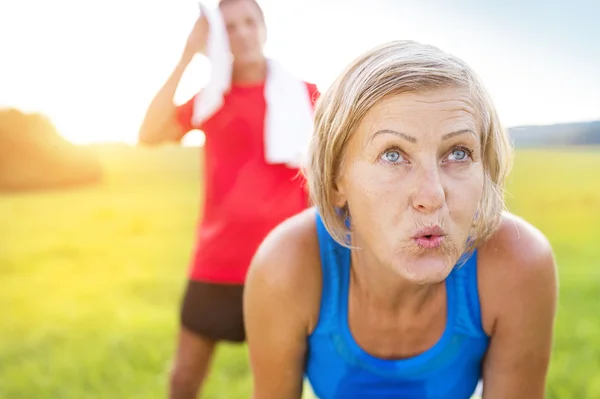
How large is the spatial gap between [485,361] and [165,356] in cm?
133

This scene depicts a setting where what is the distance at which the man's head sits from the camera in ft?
5.32

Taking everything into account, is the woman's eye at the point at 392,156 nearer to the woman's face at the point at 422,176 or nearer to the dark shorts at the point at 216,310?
the woman's face at the point at 422,176

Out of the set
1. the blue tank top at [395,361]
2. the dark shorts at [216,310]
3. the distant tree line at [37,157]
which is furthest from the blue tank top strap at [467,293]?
the distant tree line at [37,157]

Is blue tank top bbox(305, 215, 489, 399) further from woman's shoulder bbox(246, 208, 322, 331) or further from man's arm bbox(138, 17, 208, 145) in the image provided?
man's arm bbox(138, 17, 208, 145)

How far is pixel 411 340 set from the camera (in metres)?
1.09

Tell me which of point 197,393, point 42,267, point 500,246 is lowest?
point 42,267

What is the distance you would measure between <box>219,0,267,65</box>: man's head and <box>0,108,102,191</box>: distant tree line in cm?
256

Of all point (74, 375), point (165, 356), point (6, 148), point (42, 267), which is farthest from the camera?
point (6, 148)

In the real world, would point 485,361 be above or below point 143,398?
above

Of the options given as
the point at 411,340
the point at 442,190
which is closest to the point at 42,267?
the point at 411,340

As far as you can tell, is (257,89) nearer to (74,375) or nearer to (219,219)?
(219,219)

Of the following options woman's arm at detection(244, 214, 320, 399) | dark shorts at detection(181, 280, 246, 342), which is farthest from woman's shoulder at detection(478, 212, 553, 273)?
dark shorts at detection(181, 280, 246, 342)

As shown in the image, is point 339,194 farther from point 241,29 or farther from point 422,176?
point 241,29

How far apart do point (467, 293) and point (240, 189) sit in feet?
2.23
